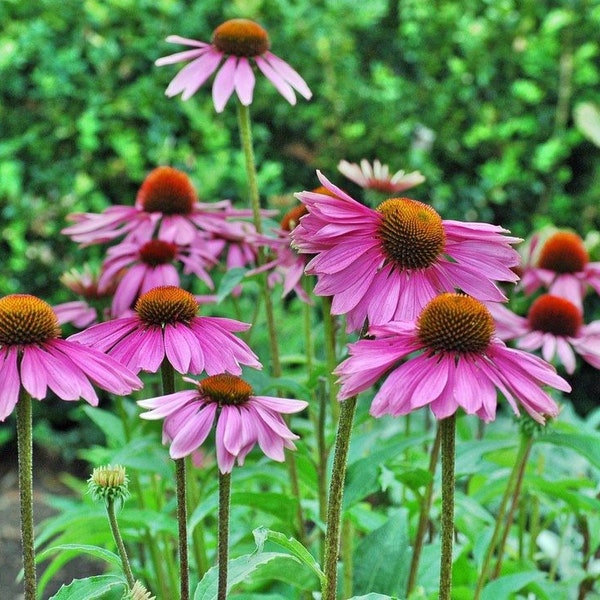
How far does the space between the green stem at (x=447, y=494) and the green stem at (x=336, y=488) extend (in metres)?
0.08

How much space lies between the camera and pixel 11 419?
3049 millimetres

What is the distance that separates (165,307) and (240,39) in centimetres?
59

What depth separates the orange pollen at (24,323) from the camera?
863 millimetres

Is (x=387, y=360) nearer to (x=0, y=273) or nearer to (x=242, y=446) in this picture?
(x=242, y=446)

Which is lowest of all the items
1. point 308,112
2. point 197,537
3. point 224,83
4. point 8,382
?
point 197,537

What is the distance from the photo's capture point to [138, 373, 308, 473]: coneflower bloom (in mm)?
827

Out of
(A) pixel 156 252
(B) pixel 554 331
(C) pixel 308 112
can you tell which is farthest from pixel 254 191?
(C) pixel 308 112

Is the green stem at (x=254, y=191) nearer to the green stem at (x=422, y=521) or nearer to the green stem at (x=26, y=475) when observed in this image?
the green stem at (x=422, y=521)

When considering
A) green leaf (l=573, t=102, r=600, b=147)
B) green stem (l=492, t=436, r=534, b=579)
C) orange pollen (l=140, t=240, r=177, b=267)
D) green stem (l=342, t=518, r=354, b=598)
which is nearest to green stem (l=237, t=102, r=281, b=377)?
orange pollen (l=140, t=240, r=177, b=267)

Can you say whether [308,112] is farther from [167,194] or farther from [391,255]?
[391,255]

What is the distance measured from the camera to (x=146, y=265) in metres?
1.44

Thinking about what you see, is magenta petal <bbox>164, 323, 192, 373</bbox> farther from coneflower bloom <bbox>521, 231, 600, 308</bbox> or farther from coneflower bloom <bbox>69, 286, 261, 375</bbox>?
coneflower bloom <bbox>521, 231, 600, 308</bbox>

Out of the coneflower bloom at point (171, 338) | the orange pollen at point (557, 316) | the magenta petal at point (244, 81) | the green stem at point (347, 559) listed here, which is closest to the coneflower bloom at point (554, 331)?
the orange pollen at point (557, 316)

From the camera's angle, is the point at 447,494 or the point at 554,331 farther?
the point at 554,331
